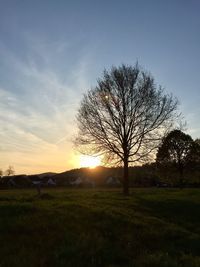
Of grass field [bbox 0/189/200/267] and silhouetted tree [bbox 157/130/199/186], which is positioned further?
silhouetted tree [bbox 157/130/199/186]

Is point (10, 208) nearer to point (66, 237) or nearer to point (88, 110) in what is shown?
point (66, 237)

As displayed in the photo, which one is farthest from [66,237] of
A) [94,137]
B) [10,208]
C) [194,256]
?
[94,137]

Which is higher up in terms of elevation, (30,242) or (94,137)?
(94,137)

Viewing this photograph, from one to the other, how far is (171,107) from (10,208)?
2580 centimetres

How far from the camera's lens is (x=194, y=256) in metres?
11.7

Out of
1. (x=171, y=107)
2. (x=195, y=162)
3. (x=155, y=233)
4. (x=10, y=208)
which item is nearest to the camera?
(x=155, y=233)

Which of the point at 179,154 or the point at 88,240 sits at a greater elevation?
the point at 179,154

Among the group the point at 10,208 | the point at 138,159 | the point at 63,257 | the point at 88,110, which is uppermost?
the point at 88,110

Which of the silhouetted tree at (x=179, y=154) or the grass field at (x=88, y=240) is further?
the silhouetted tree at (x=179, y=154)

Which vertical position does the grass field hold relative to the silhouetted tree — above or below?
below

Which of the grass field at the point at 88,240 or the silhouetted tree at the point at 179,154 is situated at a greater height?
the silhouetted tree at the point at 179,154

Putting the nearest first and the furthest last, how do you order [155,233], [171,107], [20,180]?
[155,233], [171,107], [20,180]

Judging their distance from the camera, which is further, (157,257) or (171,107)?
(171,107)

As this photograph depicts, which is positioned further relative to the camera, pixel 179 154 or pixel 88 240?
pixel 179 154
